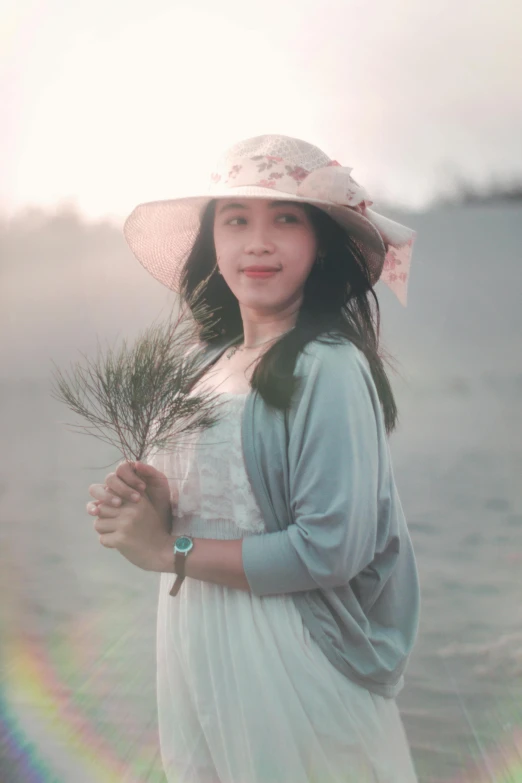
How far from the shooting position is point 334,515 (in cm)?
87

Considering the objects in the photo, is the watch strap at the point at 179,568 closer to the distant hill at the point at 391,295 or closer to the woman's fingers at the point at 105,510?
the woman's fingers at the point at 105,510

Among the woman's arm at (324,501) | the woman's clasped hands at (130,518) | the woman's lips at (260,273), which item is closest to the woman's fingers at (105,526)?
Answer: the woman's clasped hands at (130,518)

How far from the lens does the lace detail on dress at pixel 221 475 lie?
37.1 inches

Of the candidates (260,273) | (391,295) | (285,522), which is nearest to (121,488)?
(285,522)

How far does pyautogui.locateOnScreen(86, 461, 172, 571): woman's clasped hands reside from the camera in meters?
0.95

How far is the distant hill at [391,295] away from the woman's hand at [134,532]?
20.2 inches

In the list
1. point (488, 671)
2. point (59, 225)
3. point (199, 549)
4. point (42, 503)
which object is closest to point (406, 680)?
point (488, 671)

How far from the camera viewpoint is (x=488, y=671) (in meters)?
1.38

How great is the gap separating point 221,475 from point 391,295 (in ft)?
2.06

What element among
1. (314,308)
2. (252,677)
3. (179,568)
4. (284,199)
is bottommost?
(252,677)

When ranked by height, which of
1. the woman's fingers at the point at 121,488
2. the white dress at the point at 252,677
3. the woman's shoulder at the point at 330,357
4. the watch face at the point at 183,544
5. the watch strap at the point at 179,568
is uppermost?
the woman's shoulder at the point at 330,357

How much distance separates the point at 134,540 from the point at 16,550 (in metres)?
0.70

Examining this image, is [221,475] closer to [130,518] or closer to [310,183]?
[130,518]

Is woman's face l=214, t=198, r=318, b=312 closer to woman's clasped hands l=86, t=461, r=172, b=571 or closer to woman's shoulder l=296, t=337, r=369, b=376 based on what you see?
woman's shoulder l=296, t=337, r=369, b=376
